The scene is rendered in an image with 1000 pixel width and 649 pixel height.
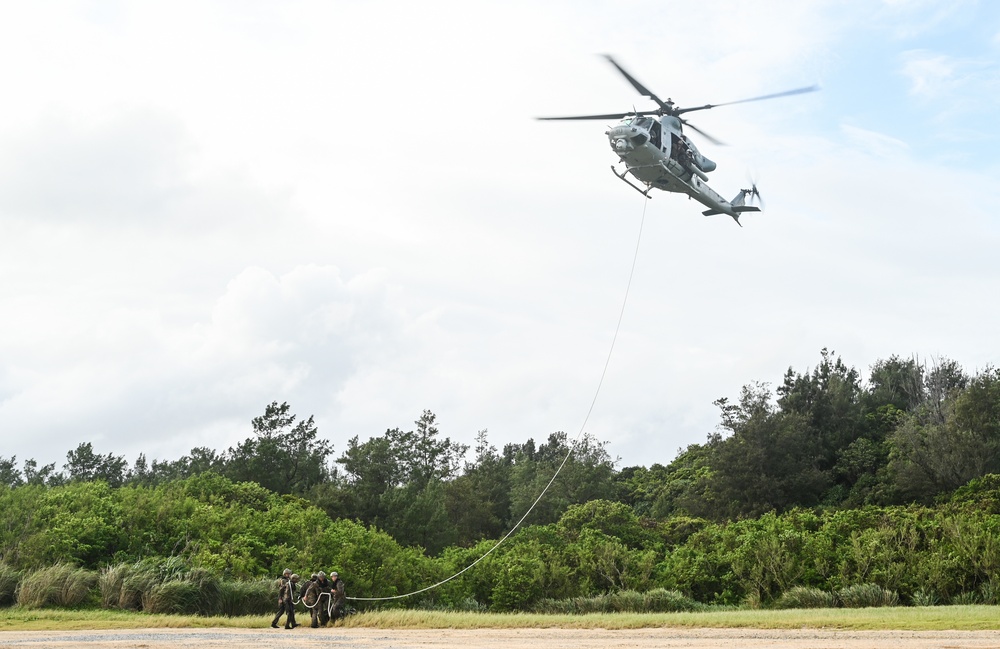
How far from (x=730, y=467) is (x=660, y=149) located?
1424 inches

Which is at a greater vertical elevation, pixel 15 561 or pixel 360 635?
pixel 15 561

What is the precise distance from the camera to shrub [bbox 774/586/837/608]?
2461 centimetres

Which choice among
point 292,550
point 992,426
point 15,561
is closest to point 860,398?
point 992,426

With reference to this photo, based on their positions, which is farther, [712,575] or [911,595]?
[712,575]

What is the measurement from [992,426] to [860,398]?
52.7 ft

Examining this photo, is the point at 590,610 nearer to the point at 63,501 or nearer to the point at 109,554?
the point at 109,554

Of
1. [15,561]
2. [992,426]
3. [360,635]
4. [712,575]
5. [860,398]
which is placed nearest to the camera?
[360,635]

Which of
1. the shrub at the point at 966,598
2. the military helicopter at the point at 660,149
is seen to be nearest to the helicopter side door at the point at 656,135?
the military helicopter at the point at 660,149

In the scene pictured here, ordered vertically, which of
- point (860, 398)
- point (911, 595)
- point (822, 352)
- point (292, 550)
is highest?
point (822, 352)

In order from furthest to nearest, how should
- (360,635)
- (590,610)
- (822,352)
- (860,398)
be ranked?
(822,352)
(860,398)
(590,610)
(360,635)

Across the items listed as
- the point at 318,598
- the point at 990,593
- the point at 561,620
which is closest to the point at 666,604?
the point at 561,620

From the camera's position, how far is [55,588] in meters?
23.6

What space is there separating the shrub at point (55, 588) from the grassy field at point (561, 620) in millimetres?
578

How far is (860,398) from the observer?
244 feet
